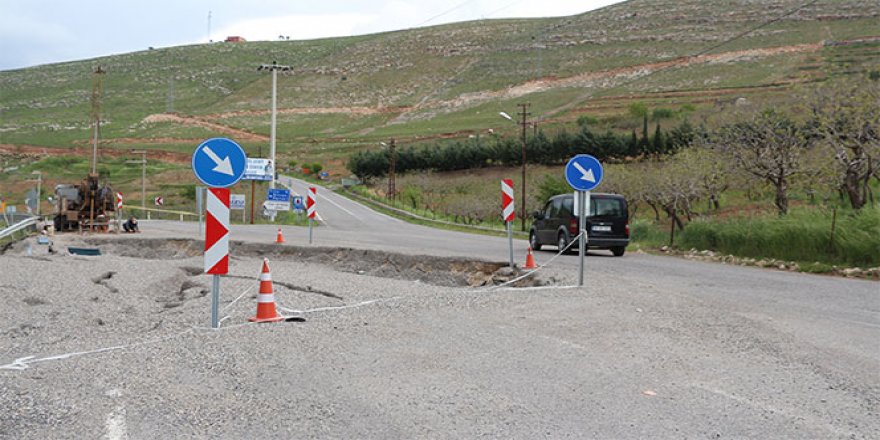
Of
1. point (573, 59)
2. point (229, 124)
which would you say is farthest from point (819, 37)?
point (229, 124)

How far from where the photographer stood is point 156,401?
5.93 meters

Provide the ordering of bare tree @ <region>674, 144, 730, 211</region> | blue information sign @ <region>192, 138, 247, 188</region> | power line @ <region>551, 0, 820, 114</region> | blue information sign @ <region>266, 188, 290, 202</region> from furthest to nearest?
1. power line @ <region>551, 0, 820, 114</region>
2. blue information sign @ <region>266, 188, 290, 202</region>
3. bare tree @ <region>674, 144, 730, 211</region>
4. blue information sign @ <region>192, 138, 247, 188</region>

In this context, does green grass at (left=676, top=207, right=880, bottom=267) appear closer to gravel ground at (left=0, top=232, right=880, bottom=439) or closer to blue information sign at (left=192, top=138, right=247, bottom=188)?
gravel ground at (left=0, top=232, right=880, bottom=439)

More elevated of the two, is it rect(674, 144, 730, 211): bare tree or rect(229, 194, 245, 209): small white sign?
rect(674, 144, 730, 211): bare tree

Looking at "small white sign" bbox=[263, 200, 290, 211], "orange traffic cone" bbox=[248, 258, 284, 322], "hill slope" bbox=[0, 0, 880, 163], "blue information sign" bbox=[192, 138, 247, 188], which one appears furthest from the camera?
"hill slope" bbox=[0, 0, 880, 163]

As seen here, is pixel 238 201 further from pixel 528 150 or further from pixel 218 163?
pixel 528 150

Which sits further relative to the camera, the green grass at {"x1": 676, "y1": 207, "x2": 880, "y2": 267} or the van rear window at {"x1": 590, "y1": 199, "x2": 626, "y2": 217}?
the van rear window at {"x1": 590, "y1": 199, "x2": 626, "y2": 217}

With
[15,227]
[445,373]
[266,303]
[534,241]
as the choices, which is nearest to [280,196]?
[15,227]

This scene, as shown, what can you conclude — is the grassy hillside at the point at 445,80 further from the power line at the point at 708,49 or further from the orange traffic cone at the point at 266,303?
the orange traffic cone at the point at 266,303

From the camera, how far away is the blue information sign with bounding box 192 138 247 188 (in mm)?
8969

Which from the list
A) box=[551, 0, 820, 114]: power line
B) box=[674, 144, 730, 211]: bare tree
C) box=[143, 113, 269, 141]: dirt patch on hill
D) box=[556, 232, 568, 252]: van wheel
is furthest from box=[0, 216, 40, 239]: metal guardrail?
box=[143, 113, 269, 141]: dirt patch on hill

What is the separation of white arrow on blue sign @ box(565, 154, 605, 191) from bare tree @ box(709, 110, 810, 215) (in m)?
15.9

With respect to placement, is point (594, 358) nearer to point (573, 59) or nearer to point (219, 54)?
point (573, 59)

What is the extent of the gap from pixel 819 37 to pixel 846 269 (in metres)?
101
